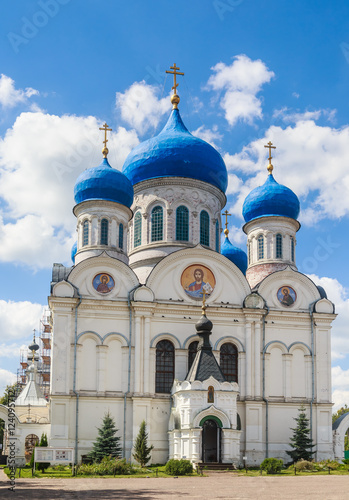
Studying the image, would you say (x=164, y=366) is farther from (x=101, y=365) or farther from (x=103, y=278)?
(x=103, y=278)

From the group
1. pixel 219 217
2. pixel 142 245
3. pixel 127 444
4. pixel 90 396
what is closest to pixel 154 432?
pixel 127 444

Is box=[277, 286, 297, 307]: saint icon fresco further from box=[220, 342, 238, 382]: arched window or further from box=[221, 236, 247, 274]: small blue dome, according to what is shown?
box=[221, 236, 247, 274]: small blue dome

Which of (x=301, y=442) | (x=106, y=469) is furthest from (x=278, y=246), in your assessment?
(x=106, y=469)

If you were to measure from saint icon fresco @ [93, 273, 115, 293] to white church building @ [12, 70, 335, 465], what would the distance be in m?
0.04

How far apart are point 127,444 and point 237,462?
4.31 m

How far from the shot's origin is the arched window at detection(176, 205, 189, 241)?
31016 mm

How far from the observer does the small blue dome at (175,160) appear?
31.2 metres

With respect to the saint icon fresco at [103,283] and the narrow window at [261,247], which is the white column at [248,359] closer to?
the narrow window at [261,247]

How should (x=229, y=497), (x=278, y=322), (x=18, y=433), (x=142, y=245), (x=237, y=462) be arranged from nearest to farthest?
(x=229, y=497)
(x=237, y=462)
(x=18, y=433)
(x=278, y=322)
(x=142, y=245)

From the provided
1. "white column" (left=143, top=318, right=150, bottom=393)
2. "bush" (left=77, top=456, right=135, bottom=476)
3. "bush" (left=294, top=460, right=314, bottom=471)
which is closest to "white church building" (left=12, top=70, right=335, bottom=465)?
"white column" (left=143, top=318, right=150, bottom=393)

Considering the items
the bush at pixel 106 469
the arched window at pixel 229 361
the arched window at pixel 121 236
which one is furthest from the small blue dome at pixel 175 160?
the bush at pixel 106 469

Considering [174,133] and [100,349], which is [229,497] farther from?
[174,133]

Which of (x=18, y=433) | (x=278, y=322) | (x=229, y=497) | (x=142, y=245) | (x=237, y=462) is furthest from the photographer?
(x=142, y=245)

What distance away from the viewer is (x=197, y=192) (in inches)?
1240
